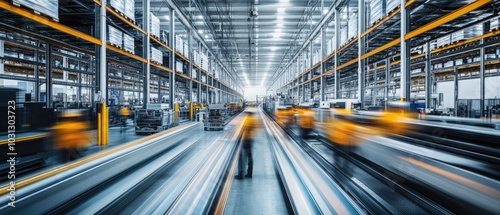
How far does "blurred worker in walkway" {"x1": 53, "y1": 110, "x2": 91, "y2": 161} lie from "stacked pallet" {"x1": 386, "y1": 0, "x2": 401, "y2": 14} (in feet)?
29.6

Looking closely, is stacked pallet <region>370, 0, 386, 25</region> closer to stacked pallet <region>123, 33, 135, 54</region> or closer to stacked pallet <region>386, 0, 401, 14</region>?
stacked pallet <region>386, 0, 401, 14</region>

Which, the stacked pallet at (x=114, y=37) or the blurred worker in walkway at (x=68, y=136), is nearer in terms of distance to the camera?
the blurred worker in walkway at (x=68, y=136)

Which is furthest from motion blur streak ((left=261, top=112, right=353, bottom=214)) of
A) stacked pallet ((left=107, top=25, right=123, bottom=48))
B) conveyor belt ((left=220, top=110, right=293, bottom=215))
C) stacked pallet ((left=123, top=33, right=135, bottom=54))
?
stacked pallet ((left=123, top=33, right=135, bottom=54))

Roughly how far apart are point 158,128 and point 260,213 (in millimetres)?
6626

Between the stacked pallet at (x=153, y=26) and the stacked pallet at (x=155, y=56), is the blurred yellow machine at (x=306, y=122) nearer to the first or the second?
the stacked pallet at (x=155, y=56)

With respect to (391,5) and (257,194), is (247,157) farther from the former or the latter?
(391,5)

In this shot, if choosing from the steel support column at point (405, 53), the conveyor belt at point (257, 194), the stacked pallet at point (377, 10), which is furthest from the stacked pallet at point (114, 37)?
the stacked pallet at point (377, 10)

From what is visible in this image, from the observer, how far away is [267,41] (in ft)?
71.0

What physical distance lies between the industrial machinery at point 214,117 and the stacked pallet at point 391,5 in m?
7.30

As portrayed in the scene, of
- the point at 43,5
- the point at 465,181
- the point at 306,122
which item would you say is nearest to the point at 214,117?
the point at 306,122

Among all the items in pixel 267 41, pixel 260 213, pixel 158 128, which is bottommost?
pixel 260 213

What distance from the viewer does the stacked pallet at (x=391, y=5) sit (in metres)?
6.58

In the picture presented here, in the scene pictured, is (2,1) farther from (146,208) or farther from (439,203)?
(439,203)

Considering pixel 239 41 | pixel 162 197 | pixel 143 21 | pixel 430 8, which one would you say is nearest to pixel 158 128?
pixel 143 21
